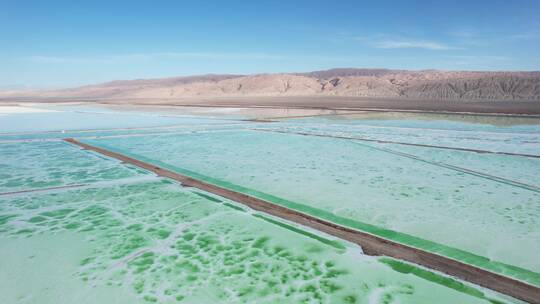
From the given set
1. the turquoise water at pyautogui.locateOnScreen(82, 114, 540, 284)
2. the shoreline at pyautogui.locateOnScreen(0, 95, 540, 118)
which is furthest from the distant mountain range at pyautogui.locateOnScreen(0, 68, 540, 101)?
the turquoise water at pyautogui.locateOnScreen(82, 114, 540, 284)

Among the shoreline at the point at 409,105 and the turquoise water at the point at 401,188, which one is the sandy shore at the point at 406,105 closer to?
the shoreline at the point at 409,105

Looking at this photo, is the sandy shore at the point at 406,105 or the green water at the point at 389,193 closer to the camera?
the green water at the point at 389,193

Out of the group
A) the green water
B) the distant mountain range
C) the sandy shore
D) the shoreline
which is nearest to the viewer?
the green water

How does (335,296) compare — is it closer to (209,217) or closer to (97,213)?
(209,217)

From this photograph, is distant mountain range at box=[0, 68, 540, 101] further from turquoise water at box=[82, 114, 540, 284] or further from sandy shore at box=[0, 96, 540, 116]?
turquoise water at box=[82, 114, 540, 284]

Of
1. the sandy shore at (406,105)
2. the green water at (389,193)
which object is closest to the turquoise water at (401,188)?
the green water at (389,193)

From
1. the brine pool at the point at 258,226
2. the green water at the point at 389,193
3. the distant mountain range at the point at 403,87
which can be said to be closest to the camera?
the brine pool at the point at 258,226

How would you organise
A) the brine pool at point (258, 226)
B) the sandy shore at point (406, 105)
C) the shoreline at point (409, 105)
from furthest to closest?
the sandy shore at point (406, 105) < the shoreline at point (409, 105) < the brine pool at point (258, 226)

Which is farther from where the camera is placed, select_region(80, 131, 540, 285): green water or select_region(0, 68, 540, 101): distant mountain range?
select_region(0, 68, 540, 101): distant mountain range

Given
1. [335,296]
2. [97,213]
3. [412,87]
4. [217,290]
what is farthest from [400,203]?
[412,87]

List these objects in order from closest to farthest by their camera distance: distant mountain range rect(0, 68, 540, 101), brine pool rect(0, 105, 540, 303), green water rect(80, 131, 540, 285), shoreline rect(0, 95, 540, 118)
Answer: brine pool rect(0, 105, 540, 303)
green water rect(80, 131, 540, 285)
shoreline rect(0, 95, 540, 118)
distant mountain range rect(0, 68, 540, 101)
